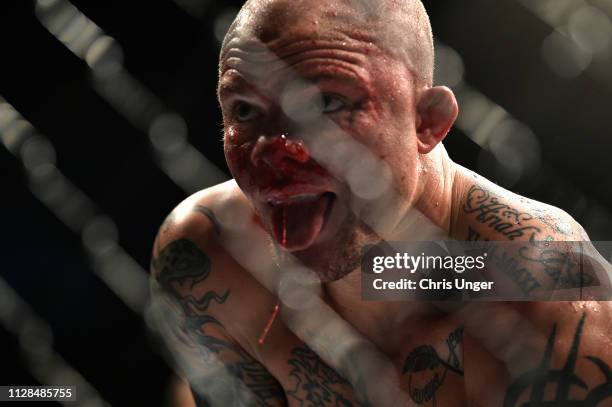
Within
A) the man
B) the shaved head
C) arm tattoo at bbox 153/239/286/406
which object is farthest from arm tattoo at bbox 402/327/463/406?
arm tattoo at bbox 153/239/286/406

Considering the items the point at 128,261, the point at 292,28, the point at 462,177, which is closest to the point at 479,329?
the point at 462,177

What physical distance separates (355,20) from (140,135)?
116 centimetres

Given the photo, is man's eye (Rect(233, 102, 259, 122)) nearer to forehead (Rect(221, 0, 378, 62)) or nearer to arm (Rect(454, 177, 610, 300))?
forehead (Rect(221, 0, 378, 62))

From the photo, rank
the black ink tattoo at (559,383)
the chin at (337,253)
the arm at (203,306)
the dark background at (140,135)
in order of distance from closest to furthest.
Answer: the black ink tattoo at (559,383) → the chin at (337,253) → the arm at (203,306) → the dark background at (140,135)

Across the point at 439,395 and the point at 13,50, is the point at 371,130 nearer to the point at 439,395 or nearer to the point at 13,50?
the point at 439,395

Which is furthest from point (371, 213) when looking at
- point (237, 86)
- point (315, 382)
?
point (315, 382)

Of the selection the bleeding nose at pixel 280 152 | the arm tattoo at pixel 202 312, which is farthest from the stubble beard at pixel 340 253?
the arm tattoo at pixel 202 312

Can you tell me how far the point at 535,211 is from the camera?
1.58m

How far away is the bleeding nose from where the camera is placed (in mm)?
1418

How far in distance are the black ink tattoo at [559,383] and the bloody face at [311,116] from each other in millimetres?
380

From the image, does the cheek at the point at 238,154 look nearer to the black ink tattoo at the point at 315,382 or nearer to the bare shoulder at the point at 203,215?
the bare shoulder at the point at 203,215

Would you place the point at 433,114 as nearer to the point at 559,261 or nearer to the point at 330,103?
the point at 330,103

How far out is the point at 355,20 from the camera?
1.45 meters

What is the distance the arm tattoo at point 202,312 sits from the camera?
1.88 m
